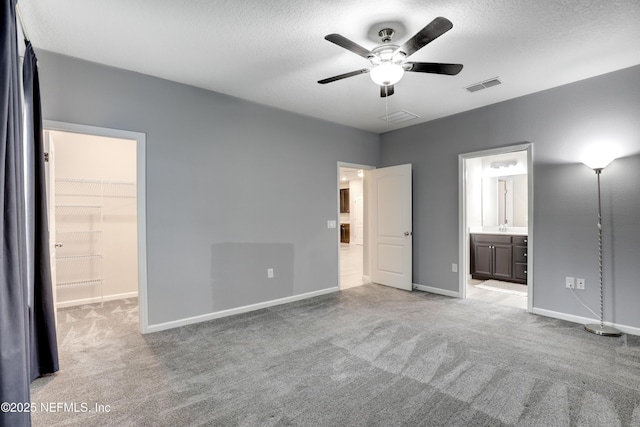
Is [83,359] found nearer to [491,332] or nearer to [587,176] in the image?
[491,332]

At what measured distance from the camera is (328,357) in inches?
105

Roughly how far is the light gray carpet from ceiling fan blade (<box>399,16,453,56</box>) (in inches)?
94.2

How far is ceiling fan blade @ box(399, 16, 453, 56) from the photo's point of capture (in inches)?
71.8

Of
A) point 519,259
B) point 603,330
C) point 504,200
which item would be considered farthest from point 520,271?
point 603,330

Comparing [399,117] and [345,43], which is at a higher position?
[399,117]

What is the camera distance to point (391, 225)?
5168 millimetres

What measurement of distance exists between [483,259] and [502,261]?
0.33 meters

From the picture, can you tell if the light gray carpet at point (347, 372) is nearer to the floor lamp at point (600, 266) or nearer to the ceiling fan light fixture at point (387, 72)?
the floor lamp at point (600, 266)

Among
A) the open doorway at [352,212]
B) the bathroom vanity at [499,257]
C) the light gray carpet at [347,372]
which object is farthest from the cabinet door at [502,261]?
the open doorway at [352,212]

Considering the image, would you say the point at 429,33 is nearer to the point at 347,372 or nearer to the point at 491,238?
the point at 347,372

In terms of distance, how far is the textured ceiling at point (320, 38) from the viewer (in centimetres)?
218

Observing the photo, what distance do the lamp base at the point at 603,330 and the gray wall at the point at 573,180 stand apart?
139 mm

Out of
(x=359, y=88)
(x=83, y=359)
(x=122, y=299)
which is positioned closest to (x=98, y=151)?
(x=122, y=299)

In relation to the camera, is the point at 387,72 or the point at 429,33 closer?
the point at 429,33
